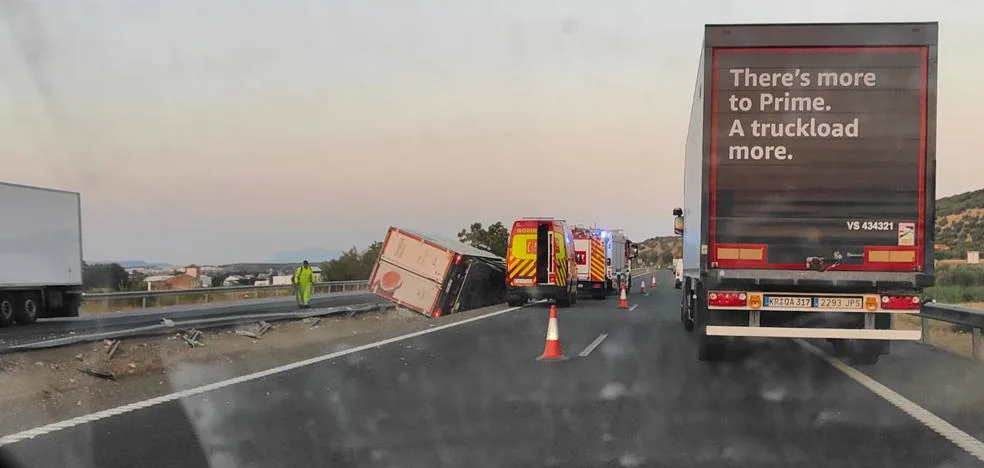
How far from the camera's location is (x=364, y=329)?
21.2m

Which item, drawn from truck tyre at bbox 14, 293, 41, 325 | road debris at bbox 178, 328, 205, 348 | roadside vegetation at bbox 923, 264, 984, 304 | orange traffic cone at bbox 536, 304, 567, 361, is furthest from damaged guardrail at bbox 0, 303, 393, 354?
roadside vegetation at bbox 923, 264, 984, 304

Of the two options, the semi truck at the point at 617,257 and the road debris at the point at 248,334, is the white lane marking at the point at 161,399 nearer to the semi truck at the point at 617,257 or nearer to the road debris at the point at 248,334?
the road debris at the point at 248,334

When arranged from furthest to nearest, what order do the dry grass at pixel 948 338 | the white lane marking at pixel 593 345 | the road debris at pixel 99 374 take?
the dry grass at pixel 948 338
the white lane marking at pixel 593 345
the road debris at pixel 99 374

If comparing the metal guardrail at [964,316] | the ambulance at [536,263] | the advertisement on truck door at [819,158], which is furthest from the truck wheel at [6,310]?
the metal guardrail at [964,316]

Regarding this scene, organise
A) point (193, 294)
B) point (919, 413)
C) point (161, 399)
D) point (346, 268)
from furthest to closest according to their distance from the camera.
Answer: point (346, 268) → point (193, 294) → point (161, 399) → point (919, 413)

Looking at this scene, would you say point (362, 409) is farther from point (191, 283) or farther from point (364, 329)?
point (191, 283)

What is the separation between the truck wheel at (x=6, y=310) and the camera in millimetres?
21969

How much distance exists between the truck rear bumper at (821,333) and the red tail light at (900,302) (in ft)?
0.97

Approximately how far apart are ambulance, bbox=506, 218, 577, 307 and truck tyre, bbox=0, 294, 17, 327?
1414cm

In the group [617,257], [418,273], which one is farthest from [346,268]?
[418,273]

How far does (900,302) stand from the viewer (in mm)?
11078

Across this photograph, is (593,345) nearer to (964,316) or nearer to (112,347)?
(964,316)

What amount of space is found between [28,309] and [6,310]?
2.79 feet

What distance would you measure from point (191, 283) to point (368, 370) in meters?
25.5
